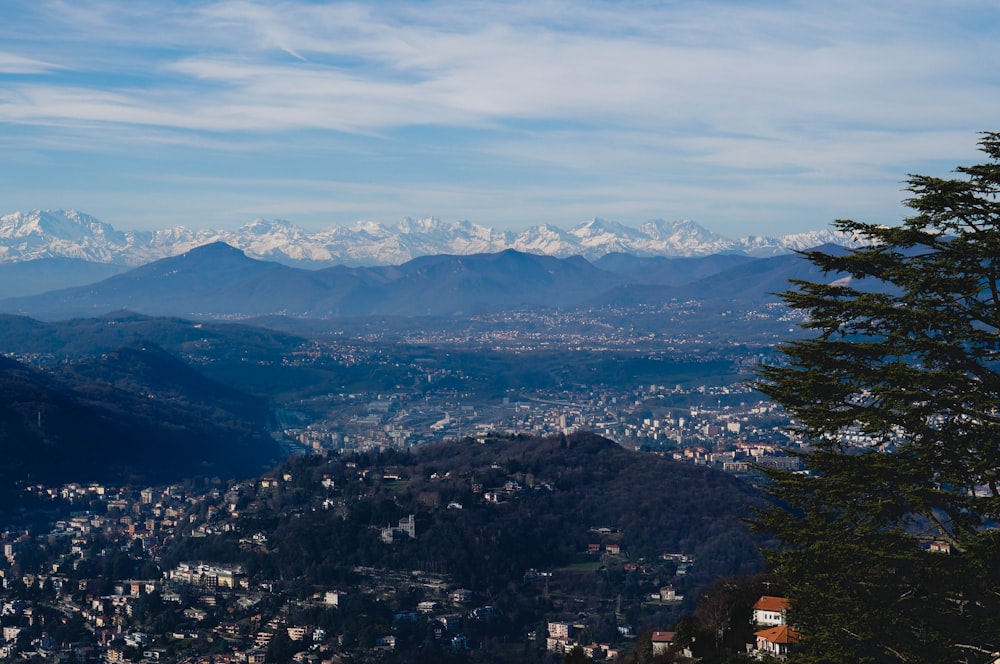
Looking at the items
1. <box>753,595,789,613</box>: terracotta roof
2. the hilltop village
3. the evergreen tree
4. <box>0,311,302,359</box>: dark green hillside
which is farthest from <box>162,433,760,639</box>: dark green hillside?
<box>0,311,302,359</box>: dark green hillside

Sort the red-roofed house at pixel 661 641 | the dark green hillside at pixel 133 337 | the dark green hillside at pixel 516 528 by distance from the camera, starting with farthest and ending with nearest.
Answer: the dark green hillside at pixel 133 337 < the dark green hillside at pixel 516 528 < the red-roofed house at pixel 661 641

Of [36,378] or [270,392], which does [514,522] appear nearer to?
[36,378]

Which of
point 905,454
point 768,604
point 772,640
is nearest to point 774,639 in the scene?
point 772,640

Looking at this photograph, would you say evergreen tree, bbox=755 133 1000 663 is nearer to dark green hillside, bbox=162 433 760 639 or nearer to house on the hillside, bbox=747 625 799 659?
house on the hillside, bbox=747 625 799 659

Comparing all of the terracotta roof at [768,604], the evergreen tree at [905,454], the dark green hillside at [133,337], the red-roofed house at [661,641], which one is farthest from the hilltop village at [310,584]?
the dark green hillside at [133,337]

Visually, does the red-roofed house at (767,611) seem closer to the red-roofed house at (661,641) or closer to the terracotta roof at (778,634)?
the terracotta roof at (778,634)

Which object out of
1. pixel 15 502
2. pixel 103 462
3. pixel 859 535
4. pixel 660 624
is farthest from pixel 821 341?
pixel 103 462
